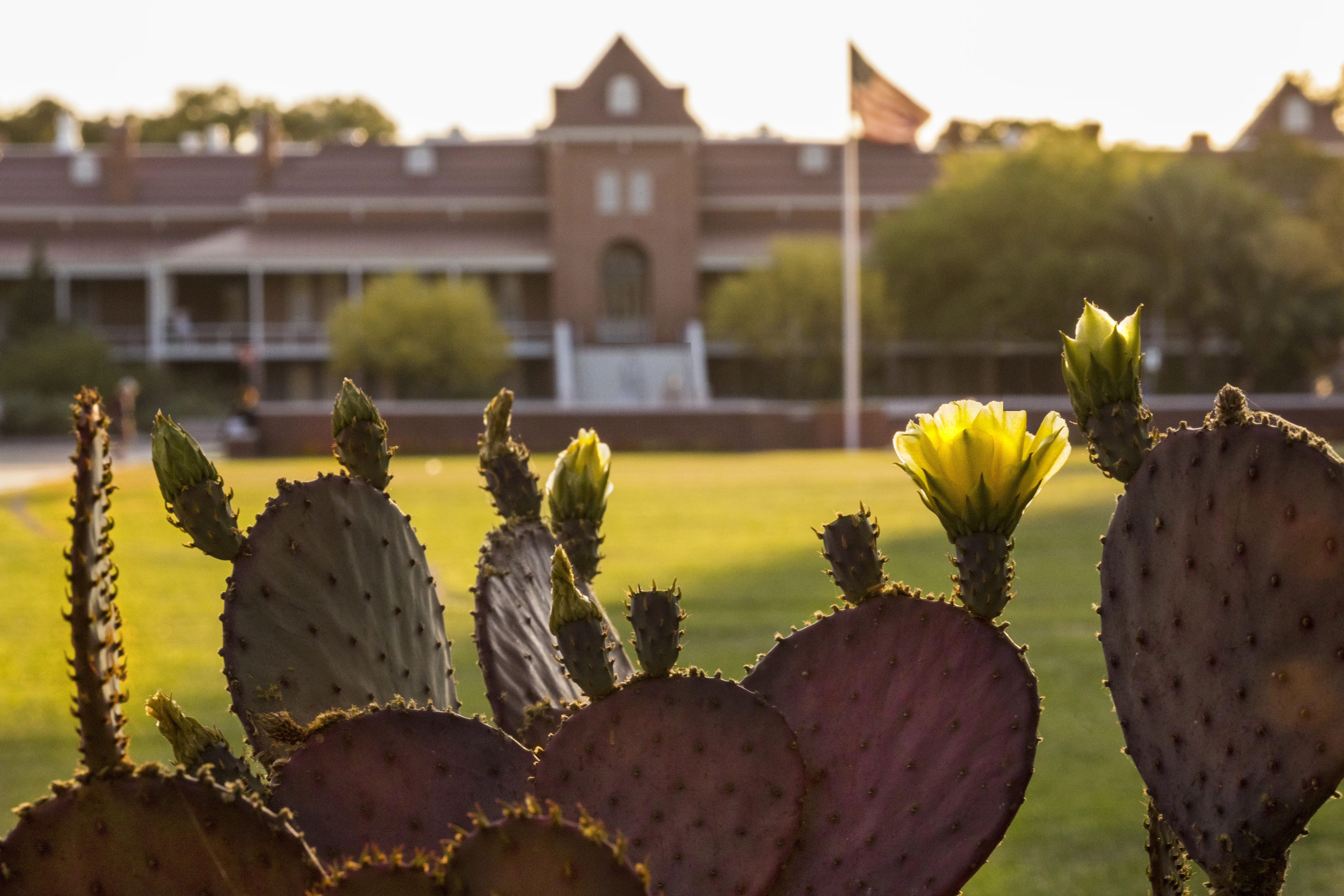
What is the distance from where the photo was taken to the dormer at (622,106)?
59906mm

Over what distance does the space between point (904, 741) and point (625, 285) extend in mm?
60641

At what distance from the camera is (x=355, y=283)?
194ft

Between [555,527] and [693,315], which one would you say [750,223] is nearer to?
[693,315]

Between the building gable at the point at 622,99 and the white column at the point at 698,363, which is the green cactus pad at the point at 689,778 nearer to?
the white column at the point at 698,363

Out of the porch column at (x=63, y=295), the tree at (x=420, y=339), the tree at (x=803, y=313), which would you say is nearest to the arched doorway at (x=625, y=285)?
the tree at (x=803, y=313)

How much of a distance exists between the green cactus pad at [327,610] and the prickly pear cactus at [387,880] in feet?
2.07

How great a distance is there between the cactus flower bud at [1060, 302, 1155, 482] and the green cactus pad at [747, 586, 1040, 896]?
21cm

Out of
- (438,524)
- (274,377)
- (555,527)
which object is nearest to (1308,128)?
(274,377)

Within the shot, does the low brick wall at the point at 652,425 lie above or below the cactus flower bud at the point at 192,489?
below

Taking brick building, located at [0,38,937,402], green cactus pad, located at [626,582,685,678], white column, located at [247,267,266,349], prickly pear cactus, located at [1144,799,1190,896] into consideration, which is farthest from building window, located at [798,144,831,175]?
green cactus pad, located at [626,582,685,678]

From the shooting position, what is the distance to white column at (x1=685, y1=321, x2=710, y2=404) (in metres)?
54.8

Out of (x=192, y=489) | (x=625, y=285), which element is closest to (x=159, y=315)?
(x=625, y=285)

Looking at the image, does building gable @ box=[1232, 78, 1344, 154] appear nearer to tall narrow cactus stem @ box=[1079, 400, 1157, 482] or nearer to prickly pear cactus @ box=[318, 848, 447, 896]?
tall narrow cactus stem @ box=[1079, 400, 1157, 482]

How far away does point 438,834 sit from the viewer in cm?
152
